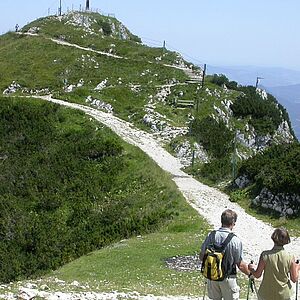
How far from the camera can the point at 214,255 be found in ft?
31.6

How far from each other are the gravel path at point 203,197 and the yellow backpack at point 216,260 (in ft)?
38.1

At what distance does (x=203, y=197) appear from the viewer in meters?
30.4

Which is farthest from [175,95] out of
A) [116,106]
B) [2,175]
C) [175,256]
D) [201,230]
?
[175,256]

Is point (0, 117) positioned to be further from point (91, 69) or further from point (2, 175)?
point (91, 69)

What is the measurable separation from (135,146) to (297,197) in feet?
54.8

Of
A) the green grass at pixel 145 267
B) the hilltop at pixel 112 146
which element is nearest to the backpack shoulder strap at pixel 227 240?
the green grass at pixel 145 267

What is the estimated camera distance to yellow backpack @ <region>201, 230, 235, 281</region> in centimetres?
962

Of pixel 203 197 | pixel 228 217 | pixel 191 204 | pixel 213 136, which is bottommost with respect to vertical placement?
pixel 191 204

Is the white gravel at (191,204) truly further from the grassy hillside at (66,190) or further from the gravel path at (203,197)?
the grassy hillside at (66,190)

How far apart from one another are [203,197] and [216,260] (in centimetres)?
2087

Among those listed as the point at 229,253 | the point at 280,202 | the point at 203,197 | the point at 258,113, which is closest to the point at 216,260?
the point at 229,253

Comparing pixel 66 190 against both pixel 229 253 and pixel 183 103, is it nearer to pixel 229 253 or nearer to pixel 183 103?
pixel 183 103

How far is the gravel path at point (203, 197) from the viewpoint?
75.9ft

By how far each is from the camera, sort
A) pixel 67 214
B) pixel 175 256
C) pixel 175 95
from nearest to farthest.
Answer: pixel 175 256
pixel 67 214
pixel 175 95
